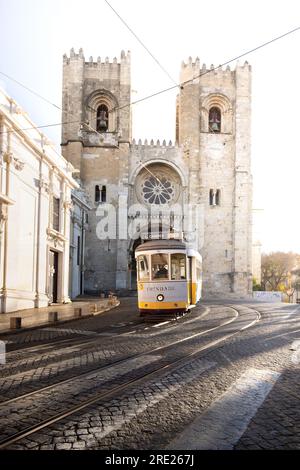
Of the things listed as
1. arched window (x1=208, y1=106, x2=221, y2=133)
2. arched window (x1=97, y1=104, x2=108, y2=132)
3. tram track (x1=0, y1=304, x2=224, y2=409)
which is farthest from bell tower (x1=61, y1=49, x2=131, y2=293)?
tram track (x1=0, y1=304, x2=224, y2=409)

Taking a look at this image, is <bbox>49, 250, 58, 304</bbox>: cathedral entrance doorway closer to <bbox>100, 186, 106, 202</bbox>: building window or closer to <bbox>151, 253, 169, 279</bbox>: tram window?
<bbox>151, 253, 169, 279</bbox>: tram window

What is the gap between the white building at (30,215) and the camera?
18062 mm

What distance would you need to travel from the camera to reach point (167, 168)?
143 feet

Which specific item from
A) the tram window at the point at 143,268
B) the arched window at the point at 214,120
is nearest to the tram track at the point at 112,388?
the tram window at the point at 143,268

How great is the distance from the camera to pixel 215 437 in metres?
4.04

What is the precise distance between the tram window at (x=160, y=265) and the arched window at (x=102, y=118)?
29070 millimetres

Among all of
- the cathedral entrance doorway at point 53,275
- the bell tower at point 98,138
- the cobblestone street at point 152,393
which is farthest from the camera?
the bell tower at point 98,138

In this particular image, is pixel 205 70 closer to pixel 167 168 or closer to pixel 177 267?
pixel 167 168

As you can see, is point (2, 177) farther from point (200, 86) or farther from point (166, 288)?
point (200, 86)

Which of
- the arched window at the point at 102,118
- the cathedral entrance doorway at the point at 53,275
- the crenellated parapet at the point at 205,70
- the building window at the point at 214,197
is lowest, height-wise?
the cathedral entrance doorway at the point at 53,275

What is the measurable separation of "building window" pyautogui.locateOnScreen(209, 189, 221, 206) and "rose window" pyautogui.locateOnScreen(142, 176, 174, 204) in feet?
11.5

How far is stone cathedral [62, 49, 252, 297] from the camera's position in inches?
1626

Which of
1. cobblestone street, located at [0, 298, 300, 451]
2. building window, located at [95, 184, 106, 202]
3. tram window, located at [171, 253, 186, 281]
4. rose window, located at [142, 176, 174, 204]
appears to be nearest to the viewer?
cobblestone street, located at [0, 298, 300, 451]

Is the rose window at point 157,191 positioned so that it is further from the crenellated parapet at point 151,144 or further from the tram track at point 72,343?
the tram track at point 72,343
